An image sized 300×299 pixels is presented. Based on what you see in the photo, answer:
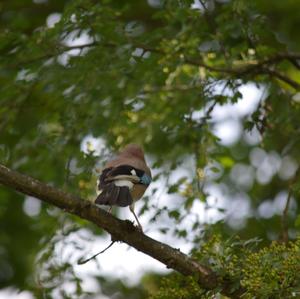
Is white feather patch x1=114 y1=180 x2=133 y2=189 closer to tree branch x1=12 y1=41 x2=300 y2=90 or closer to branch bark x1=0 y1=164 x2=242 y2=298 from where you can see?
branch bark x1=0 y1=164 x2=242 y2=298

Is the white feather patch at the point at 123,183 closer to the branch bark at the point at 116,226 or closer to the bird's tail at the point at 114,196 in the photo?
the bird's tail at the point at 114,196

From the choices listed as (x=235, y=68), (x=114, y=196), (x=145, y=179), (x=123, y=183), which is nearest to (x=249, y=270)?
(x=114, y=196)

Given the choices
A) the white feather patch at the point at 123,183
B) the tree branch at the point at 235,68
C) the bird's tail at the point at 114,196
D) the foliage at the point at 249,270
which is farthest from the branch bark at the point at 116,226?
the tree branch at the point at 235,68

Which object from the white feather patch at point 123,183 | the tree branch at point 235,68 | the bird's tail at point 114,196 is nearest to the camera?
the bird's tail at point 114,196

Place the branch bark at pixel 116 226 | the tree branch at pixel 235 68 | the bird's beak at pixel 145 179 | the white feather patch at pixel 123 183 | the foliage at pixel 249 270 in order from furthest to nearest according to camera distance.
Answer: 1. the tree branch at pixel 235 68
2. the bird's beak at pixel 145 179
3. the white feather patch at pixel 123 183
4. the branch bark at pixel 116 226
5. the foliage at pixel 249 270

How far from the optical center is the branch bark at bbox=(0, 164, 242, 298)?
5.32 metres

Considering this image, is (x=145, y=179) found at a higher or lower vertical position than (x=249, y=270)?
lower

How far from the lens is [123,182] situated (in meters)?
6.66

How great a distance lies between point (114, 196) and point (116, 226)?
65 cm

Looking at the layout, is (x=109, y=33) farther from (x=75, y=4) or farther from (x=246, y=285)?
(x=246, y=285)

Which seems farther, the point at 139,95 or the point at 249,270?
the point at 139,95

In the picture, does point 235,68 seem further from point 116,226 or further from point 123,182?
point 116,226

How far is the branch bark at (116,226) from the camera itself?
5.32 metres

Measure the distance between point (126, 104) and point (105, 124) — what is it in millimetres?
354
